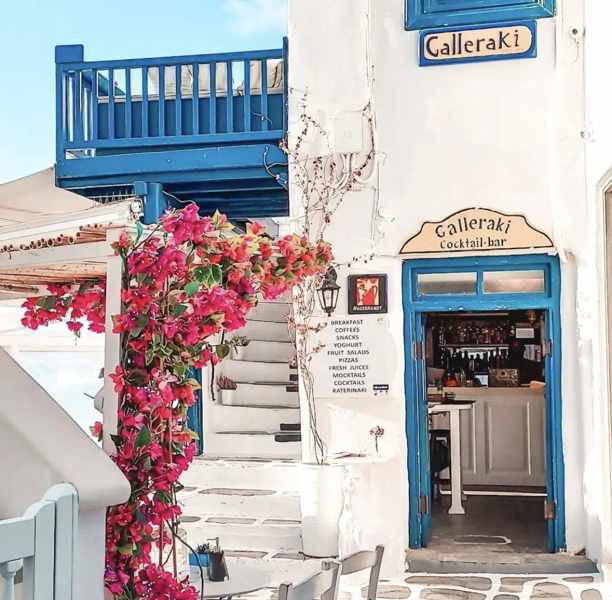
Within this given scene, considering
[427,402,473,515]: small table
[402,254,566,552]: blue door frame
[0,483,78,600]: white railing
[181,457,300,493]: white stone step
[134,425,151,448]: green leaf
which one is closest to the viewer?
[0,483,78,600]: white railing

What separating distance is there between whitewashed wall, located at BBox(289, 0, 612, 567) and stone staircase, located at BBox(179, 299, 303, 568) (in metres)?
1.08

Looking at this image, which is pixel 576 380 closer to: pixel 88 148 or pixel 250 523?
pixel 250 523

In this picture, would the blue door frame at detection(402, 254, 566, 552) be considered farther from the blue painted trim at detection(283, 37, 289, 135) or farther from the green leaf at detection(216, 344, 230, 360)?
the green leaf at detection(216, 344, 230, 360)

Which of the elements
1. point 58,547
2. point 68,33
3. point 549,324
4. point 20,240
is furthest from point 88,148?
point 68,33

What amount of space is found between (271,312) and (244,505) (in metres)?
3.46

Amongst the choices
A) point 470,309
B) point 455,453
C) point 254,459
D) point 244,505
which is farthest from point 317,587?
point 254,459

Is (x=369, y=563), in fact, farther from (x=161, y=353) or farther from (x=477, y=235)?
(x=477, y=235)

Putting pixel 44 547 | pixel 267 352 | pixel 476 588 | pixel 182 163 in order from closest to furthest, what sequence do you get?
1. pixel 44 547
2. pixel 476 588
3. pixel 182 163
4. pixel 267 352

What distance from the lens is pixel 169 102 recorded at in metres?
8.38

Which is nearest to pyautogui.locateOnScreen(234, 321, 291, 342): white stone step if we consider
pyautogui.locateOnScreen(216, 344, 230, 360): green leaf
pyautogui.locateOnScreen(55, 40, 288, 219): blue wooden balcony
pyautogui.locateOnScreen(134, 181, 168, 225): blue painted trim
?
pyautogui.locateOnScreen(55, 40, 288, 219): blue wooden balcony

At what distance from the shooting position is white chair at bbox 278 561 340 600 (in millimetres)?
2873

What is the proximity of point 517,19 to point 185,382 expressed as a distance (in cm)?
483

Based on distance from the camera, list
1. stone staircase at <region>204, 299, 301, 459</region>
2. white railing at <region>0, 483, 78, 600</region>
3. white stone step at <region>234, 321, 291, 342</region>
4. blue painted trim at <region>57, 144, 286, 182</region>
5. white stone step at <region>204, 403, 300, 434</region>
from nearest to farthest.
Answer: white railing at <region>0, 483, 78, 600</region>, blue painted trim at <region>57, 144, 286, 182</region>, stone staircase at <region>204, 299, 301, 459</region>, white stone step at <region>204, 403, 300, 434</region>, white stone step at <region>234, 321, 291, 342</region>

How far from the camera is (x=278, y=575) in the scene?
4227mm
